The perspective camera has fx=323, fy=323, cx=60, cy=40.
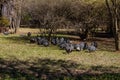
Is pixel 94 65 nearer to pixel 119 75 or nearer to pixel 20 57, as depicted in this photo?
pixel 119 75

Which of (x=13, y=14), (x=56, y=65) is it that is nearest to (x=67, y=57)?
(x=56, y=65)

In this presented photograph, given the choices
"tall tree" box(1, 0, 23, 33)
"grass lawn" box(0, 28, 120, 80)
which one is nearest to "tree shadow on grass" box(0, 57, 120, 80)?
"grass lawn" box(0, 28, 120, 80)

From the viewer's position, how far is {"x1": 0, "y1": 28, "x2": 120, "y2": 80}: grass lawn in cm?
1195

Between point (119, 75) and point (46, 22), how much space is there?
14.0 metres

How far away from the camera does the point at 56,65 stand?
568 inches

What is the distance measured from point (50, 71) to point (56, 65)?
1491 mm

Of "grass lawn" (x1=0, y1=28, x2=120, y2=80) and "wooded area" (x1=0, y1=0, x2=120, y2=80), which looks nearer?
"grass lawn" (x1=0, y1=28, x2=120, y2=80)

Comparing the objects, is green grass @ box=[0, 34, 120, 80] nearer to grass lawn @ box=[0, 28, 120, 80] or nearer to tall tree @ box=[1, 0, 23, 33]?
grass lawn @ box=[0, 28, 120, 80]

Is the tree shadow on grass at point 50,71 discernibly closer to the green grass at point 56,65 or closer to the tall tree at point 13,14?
the green grass at point 56,65

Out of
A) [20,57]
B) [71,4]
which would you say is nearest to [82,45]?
[20,57]

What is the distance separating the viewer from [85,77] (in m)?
11.9

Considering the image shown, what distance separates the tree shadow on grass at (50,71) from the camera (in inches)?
463

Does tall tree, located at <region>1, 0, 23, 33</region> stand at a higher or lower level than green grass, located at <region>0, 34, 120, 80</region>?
higher

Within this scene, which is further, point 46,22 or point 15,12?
point 15,12
